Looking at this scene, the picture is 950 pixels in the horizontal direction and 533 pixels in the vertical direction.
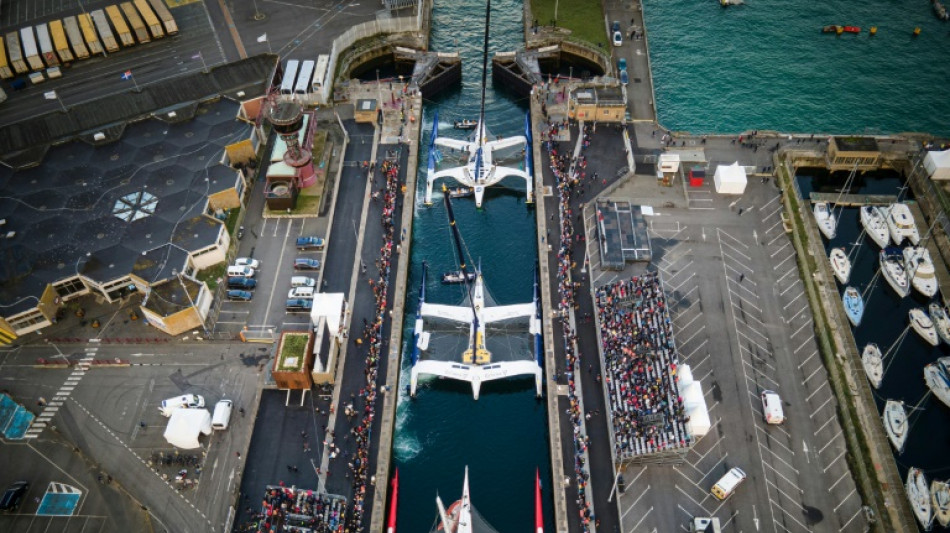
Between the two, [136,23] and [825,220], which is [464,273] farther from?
[136,23]

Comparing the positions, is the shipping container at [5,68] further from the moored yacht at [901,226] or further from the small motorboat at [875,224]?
the moored yacht at [901,226]

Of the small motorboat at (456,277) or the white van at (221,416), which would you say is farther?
the small motorboat at (456,277)

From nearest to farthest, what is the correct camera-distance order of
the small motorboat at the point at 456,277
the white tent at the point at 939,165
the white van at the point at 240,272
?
the white van at the point at 240,272 < the small motorboat at the point at 456,277 < the white tent at the point at 939,165

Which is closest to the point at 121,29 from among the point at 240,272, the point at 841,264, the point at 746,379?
the point at 240,272

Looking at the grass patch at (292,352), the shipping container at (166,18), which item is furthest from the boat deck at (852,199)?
the shipping container at (166,18)

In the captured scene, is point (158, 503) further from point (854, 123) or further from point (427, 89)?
point (854, 123)

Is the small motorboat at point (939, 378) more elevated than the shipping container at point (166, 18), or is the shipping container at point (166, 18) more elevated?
the shipping container at point (166, 18)

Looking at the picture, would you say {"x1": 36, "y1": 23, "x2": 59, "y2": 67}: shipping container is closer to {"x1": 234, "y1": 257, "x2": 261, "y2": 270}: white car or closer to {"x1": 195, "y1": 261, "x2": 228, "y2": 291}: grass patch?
{"x1": 195, "y1": 261, "x2": 228, "y2": 291}: grass patch
